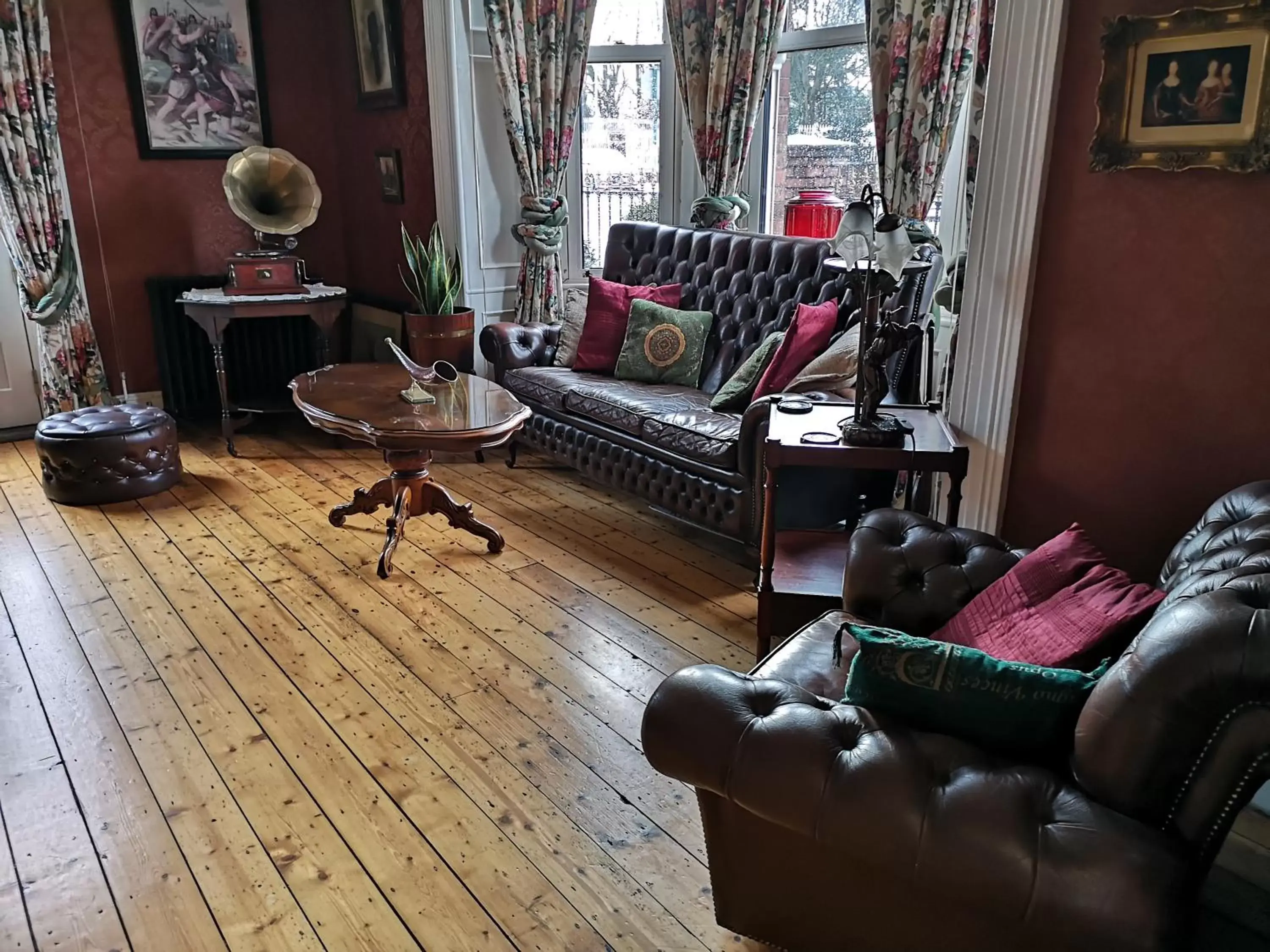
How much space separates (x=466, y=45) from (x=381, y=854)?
384cm

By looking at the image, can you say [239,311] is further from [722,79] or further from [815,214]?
[815,214]

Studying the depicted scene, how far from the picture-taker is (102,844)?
202cm

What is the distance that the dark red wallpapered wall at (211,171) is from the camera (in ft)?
15.6

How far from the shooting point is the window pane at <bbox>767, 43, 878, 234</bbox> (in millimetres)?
3963

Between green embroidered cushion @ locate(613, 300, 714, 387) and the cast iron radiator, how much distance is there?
205cm

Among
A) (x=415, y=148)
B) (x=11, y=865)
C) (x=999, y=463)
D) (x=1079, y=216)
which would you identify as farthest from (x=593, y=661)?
(x=415, y=148)

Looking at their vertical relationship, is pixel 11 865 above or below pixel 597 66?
below

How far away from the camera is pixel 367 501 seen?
3703 millimetres

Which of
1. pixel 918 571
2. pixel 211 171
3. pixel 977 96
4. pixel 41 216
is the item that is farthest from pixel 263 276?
pixel 918 571

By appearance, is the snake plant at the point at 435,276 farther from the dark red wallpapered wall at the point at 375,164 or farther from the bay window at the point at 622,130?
the bay window at the point at 622,130

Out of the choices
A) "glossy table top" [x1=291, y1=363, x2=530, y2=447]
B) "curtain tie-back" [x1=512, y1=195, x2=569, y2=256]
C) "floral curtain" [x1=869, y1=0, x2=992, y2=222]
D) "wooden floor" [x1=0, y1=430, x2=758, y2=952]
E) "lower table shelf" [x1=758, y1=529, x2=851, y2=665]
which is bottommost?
"wooden floor" [x1=0, y1=430, x2=758, y2=952]

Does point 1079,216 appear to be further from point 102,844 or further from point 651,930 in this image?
point 102,844

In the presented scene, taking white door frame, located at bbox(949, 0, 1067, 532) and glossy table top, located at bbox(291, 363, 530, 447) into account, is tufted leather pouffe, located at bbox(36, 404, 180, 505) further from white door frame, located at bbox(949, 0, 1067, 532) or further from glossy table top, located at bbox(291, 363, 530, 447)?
white door frame, located at bbox(949, 0, 1067, 532)

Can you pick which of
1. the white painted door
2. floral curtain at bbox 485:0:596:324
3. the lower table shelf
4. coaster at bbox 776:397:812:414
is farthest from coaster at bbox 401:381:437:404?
the white painted door
